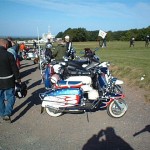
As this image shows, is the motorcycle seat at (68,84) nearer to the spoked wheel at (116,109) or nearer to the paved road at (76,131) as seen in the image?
the paved road at (76,131)

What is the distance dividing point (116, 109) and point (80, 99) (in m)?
1.08

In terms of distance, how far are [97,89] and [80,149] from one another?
236cm

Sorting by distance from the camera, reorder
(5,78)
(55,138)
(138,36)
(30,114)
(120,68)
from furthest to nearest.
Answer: (138,36)
(120,68)
(30,114)
(5,78)
(55,138)

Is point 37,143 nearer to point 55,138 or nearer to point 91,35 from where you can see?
point 55,138

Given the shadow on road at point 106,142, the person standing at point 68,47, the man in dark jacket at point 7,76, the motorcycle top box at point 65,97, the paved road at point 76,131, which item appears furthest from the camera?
the person standing at point 68,47

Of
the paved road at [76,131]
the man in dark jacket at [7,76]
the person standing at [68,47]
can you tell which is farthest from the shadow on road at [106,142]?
the person standing at [68,47]

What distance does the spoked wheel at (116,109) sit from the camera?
7.43m

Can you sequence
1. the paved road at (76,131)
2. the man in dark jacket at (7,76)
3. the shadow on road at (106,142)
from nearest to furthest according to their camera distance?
the shadow on road at (106,142), the paved road at (76,131), the man in dark jacket at (7,76)

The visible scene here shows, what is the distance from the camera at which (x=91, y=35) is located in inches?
Answer: 3514

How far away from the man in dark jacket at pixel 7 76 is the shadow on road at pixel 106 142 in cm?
238

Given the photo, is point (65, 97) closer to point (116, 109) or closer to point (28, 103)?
point (116, 109)

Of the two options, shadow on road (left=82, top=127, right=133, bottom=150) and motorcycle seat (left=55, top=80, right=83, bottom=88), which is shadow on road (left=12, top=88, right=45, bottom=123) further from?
shadow on road (left=82, top=127, right=133, bottom=150)

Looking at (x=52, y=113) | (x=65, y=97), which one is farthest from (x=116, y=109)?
(x=52, y=113)

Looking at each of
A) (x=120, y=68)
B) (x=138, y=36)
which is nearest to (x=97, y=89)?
(x=120, y=68)
